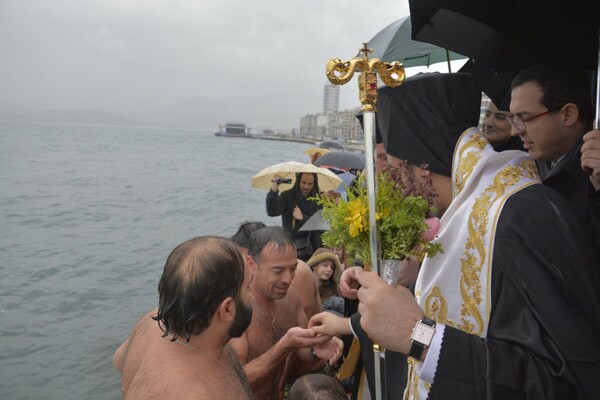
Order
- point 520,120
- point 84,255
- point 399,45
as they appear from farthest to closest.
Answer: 1. point 84,255
2. point 399,45
3. point 520,120

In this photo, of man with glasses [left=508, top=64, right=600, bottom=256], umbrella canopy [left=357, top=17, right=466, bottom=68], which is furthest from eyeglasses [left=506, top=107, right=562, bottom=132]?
umbrella canopy [left=357, top=17, right=466, bottom=68]

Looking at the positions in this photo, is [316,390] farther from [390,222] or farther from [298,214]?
[298,214]

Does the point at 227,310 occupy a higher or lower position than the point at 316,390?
higher

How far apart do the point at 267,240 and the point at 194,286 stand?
1.99 metres

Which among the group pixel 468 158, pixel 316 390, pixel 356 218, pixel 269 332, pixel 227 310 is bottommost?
pixel 269 332

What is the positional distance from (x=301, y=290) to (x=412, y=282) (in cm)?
189

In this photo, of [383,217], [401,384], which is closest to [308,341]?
[401,384]

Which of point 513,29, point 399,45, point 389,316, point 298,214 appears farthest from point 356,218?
point 298,214

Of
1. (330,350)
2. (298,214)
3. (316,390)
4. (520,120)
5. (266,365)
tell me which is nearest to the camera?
(520,120)

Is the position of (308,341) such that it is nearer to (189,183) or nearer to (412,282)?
(412,282)

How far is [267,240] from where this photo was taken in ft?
13.6

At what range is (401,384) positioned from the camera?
9.75 feet

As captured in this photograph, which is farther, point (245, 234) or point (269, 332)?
point (245, 234)

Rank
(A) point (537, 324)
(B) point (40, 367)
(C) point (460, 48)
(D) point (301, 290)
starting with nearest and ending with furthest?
(A) point (537, 324) → (C) point (460, 48) → (D) point (301, 290) → (B) point (40, 367)
